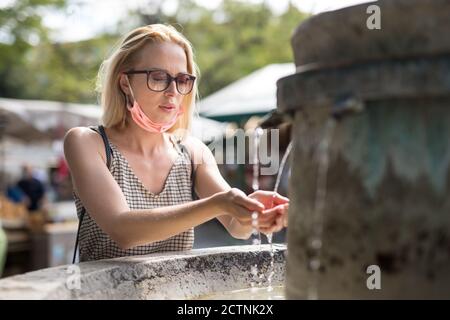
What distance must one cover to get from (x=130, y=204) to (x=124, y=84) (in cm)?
54

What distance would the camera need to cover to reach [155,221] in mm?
2150

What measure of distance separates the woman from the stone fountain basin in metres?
0.11

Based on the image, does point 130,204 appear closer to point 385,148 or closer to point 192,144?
point 192,144

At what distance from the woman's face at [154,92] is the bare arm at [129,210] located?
351 millimetres

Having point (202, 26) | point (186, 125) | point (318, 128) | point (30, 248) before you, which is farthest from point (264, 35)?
point (318, 128)

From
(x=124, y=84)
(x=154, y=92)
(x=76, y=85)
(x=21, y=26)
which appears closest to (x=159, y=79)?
(x=154, y=92)

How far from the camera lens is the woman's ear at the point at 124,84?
2604mm

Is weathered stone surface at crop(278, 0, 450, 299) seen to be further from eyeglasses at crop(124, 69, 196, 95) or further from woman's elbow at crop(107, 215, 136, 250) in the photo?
eyeglasses at crop(124, 69, 196, 95)

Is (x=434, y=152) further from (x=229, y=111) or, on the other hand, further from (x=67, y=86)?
(x=67, y=86)

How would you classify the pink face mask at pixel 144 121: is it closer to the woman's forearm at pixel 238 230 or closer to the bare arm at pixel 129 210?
the bare arm at pixel 129 210

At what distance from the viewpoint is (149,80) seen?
A: 2.52 meters

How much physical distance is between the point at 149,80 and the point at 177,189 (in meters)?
0.50

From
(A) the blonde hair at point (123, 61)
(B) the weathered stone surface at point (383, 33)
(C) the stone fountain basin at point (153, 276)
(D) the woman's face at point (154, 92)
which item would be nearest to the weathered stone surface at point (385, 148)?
(B) the weathered stone surface at point (383, 33)

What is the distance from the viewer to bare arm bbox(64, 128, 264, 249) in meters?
2.05
